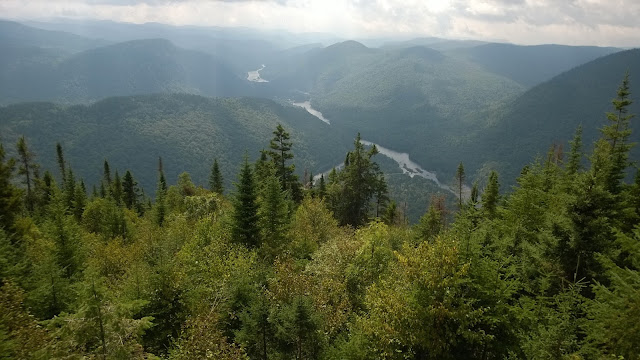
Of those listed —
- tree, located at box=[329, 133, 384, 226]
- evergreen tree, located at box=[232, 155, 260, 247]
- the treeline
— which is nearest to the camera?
the treeline

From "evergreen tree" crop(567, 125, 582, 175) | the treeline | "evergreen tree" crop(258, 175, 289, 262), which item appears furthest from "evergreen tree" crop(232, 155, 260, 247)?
"evergreen tree" crop(567, 125, 582, 175)

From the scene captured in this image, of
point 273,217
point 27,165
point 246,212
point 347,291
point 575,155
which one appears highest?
point 575,155

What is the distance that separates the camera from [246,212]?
29.6 m

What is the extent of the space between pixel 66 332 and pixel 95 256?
68.4ft

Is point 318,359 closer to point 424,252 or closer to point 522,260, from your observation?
point 424,252

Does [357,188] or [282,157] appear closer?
[282,157]

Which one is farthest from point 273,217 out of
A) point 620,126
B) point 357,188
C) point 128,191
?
point 128,191

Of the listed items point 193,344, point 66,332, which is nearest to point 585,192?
point 193,344

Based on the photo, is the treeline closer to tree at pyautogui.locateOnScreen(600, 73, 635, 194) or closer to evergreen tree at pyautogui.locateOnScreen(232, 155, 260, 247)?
evergreen tree at pyautogui.locateOnScreen(232, 155, 260, 247)

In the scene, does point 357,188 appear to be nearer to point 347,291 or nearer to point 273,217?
point 273,217

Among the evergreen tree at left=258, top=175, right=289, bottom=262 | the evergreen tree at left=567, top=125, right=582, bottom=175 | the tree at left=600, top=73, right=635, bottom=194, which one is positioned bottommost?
the evergreen tree at left=258, top=175, right=289, bottom=262

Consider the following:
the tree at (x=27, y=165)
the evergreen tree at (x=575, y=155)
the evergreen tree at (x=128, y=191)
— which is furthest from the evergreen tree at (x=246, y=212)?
the evergreen tree at (x=128, y=191)

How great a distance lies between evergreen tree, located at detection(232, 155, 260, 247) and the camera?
29.3 meters

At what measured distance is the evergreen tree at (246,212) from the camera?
2934 centimetres
